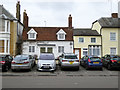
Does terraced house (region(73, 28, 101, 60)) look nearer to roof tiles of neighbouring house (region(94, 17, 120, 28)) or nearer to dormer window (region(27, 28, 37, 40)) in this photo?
roof tiles of neighbouring house (region(94, 17, 120, 28))

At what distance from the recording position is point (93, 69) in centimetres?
1855

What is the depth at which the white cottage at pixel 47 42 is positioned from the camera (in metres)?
27.1

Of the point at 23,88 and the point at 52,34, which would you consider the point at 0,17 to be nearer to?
the point at 52,34

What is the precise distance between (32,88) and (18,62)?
750 cm

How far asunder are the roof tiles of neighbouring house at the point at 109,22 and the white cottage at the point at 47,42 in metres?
6.16

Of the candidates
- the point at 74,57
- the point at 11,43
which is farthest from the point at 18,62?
the point at 11,43

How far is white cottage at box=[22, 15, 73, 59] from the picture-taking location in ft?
88.8

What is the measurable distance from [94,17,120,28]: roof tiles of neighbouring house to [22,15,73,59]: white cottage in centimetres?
616

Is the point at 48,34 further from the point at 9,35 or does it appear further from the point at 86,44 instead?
the point at 86,44

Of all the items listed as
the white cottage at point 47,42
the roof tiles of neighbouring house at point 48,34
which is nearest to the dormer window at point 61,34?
the white cottage at point 47,42

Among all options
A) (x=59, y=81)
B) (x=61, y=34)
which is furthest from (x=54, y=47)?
(x=59, y=81)

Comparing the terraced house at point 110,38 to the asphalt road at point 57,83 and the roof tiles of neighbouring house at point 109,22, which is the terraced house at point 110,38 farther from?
the asphalt road at point 57,83

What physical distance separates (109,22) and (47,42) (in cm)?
1195

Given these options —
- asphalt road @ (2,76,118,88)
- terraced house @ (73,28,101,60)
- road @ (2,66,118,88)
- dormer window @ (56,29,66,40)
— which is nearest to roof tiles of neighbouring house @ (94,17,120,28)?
terraced house @ (73,28,101,60)
